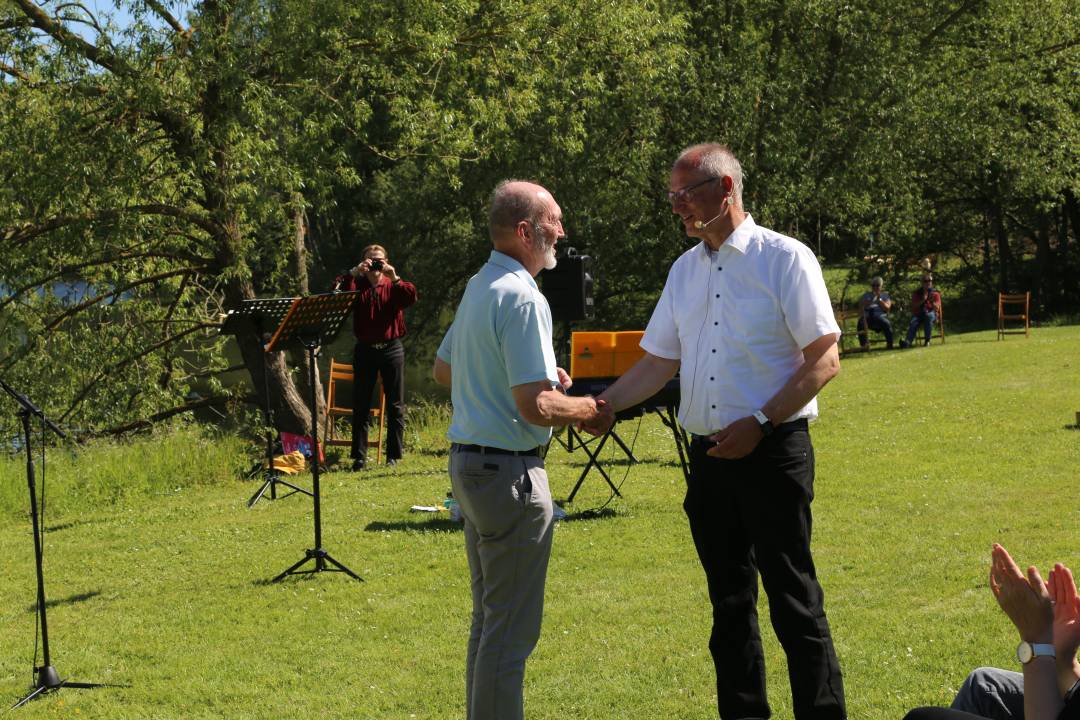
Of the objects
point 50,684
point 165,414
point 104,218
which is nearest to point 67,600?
point 50,684

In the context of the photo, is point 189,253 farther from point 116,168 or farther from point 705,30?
point 705,30

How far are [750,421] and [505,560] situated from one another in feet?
3.08

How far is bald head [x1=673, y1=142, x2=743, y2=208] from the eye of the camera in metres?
4.13

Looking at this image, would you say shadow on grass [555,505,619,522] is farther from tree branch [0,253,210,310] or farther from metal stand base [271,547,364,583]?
tree branch [0,253,210,310]

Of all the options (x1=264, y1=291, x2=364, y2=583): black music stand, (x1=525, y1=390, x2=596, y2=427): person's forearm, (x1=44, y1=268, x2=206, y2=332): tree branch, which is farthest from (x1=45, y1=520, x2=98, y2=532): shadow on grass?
(x1=525, y1=390, x2=596, y2=427): person's forearm

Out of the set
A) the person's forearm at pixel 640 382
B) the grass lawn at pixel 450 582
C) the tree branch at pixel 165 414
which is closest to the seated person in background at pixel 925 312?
the grass lawn at pixel 450 582

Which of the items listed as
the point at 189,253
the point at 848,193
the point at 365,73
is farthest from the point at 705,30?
the point at 189,253

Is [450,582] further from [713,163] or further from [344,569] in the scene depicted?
[713,163]

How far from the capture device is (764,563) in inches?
160

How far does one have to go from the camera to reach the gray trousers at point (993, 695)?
3387 millimetres

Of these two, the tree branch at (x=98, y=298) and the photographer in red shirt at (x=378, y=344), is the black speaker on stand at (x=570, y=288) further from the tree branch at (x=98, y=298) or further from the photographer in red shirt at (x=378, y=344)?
the tree branch at (x=98, y=298)

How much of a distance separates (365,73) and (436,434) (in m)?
4.71

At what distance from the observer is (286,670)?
19.3ft

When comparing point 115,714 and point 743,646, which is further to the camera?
point 115,714
